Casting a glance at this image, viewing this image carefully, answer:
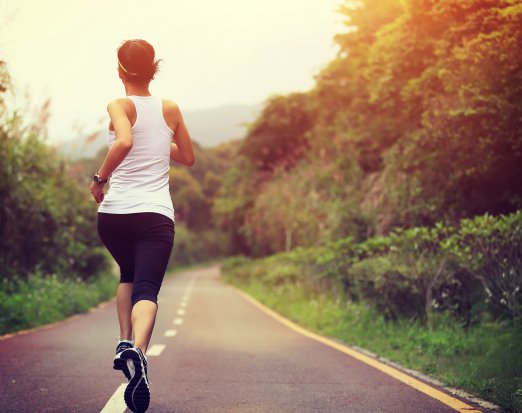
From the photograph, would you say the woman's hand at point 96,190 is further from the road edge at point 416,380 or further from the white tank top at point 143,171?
the road edge at point 416,380

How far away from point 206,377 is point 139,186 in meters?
2.59

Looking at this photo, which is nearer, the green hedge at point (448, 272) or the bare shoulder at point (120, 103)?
the bare shoulder at point (120, 103)

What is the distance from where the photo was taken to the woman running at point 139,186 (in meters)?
3.70

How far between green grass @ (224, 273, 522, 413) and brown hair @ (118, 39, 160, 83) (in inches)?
123

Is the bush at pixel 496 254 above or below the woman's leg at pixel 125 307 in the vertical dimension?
below

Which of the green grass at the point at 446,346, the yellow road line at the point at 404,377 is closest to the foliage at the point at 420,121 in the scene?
the green grass at the point at 446,346

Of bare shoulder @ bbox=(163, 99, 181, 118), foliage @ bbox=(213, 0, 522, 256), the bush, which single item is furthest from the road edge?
foliage @ bbox=(213, 0, 522, 256)

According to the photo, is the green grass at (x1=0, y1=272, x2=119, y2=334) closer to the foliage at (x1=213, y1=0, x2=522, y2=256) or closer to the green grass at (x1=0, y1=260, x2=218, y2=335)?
the green grass at (x1=0, y1=260, x2=218, y2=335)

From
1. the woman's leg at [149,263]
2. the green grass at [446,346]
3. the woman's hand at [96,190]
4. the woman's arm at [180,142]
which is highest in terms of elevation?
the woman's arm at [180,142]

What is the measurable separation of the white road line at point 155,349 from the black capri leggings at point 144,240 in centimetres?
390

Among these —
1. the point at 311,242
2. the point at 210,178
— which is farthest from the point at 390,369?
the point at 210,178

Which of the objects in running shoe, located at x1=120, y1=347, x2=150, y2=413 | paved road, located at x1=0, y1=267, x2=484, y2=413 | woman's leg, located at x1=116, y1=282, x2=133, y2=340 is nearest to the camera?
running shoe, located at x1=120, y1=347, x2=150, y2=413

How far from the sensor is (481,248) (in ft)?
26.3

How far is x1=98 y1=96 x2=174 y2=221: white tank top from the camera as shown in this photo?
377 cm
